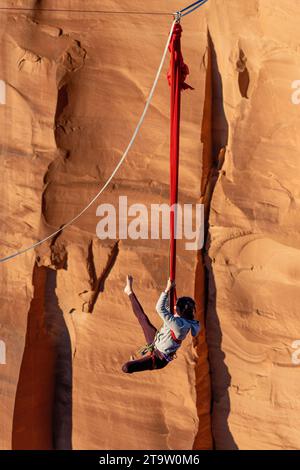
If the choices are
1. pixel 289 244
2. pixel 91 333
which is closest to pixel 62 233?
pixel 91 333

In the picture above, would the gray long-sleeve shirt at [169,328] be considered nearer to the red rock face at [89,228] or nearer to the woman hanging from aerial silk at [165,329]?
the woman hanging from aerial silk at [165,329]

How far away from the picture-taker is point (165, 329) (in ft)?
18.3

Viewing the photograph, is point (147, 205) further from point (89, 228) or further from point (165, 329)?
point (165, 329)

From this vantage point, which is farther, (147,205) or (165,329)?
(147,205)

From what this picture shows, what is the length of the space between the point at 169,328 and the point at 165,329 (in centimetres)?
8

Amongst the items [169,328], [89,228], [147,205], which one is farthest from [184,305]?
[89,228]

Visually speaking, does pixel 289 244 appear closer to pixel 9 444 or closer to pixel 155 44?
pixel 155 44

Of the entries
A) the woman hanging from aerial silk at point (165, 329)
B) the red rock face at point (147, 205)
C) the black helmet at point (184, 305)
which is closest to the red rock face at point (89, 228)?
the red rock face at point (147, 205)

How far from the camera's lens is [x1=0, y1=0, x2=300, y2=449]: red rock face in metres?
6.39

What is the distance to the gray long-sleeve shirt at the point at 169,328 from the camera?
5.32 meters

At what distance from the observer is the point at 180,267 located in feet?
22.2

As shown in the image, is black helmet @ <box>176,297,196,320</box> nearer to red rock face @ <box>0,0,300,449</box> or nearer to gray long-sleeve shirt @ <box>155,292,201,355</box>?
gray long-sleeve shirt @ <box>155,292,201,355</box>

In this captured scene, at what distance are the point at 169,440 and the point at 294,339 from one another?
1219 millimetres

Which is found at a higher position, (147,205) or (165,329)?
(147,205)
